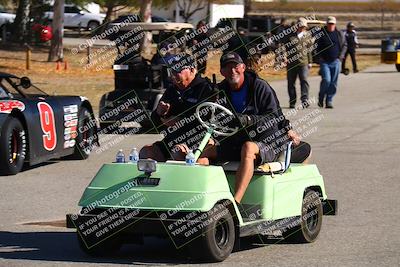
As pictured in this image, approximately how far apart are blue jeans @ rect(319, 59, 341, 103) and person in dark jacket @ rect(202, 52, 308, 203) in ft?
44.2

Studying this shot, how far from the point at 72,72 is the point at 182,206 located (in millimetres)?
25674

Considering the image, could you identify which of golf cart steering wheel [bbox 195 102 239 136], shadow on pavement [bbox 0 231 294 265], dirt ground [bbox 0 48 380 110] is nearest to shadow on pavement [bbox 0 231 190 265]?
shadow on pavement [bbox 0 231 294 265]

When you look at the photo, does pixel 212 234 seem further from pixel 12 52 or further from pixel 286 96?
pixel 12 52

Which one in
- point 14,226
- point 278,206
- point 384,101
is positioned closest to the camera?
point 278,206

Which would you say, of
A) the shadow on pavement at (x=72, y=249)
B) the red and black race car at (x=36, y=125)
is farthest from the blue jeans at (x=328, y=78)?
the shadow on pavement at (x=72, y=249)

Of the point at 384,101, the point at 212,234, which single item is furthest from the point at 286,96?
the point at 212,234

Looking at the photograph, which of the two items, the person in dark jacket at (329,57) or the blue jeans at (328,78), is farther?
the blue jeans at (328,78)

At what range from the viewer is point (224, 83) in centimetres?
905

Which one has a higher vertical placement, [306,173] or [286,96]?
[306,173]

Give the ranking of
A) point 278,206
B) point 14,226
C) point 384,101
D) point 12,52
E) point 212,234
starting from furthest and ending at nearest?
point 12,52, point 384,101, point 14,226, point 278,206, point 212,234

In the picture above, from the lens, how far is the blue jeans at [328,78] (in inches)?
880

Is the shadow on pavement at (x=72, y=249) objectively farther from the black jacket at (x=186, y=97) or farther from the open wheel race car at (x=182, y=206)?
the black jacket at (x=186, y=97)

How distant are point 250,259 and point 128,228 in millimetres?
994

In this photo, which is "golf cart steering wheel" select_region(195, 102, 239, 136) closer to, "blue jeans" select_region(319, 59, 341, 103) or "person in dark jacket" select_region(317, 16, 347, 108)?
"person in dark jacket" select_region(317, 16, 347, 108)
